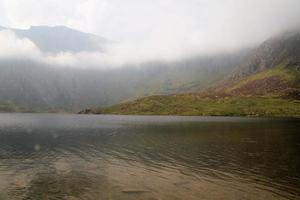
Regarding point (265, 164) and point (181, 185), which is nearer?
point (181, 185)

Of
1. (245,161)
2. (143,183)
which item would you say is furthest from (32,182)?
(245,161)

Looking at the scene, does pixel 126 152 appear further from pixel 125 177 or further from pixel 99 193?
pixel 99 193

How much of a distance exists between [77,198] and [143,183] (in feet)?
36.4

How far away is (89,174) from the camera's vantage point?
5394 centimetres

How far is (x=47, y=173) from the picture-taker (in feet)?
179

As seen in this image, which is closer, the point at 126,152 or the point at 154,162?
the point at 154,162

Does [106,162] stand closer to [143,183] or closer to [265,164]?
[143,183]

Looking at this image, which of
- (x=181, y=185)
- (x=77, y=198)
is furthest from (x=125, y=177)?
(x=77, y=198)

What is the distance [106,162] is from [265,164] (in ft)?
101

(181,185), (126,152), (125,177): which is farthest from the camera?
(126,152)

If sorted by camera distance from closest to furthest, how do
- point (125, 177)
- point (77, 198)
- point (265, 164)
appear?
1. point (77, 198)
2. point (125, 177)
3. point (265, 164)

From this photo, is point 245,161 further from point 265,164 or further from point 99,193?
point 99,193

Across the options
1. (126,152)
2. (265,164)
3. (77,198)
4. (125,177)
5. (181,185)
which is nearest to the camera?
(77,198)

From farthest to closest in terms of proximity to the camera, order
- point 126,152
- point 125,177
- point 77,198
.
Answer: point 126,152 → point 125,177 → point 77,198
